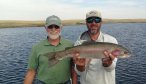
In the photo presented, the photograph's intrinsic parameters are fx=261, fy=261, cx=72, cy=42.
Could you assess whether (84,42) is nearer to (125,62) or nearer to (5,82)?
(5,82)

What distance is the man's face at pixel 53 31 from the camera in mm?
8117

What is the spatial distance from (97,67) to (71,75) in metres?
1.23

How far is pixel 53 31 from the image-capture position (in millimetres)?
8117

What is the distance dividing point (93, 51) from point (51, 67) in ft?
4.96

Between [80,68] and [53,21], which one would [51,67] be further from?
[53,21]

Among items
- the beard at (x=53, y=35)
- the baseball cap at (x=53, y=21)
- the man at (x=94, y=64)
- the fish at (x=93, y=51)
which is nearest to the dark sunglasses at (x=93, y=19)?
the man at (x=94, y=64)

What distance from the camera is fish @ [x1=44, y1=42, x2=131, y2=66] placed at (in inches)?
289

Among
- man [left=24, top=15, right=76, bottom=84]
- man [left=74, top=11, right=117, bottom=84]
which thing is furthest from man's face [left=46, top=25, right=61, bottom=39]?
man [left=74, top=11, right=117, bottom=84]

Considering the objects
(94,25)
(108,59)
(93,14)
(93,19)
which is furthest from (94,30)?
(108,59)

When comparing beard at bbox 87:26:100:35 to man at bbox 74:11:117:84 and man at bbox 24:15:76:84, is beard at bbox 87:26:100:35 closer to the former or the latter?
man at bbox 74:11:117:84

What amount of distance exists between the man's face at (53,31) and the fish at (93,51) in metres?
0.58

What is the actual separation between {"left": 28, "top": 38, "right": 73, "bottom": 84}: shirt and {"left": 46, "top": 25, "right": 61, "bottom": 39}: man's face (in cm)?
27

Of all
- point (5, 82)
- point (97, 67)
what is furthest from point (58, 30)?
point (5, 82)

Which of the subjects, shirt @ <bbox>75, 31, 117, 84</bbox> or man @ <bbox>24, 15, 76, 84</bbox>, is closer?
shirt @ <bbox>75, 31, 117, 84</bbox>
